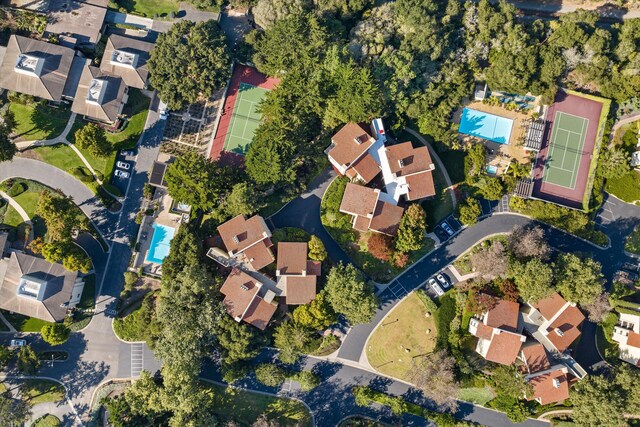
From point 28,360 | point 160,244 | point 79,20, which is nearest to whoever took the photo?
point 28,360

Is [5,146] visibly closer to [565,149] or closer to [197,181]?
[197,181]

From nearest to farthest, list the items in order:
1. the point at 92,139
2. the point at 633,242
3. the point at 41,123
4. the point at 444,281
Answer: the point at 92,139 → the point at 444,281 → the point at 633,242 → the point at 41,123

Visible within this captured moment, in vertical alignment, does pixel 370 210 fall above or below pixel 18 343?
above

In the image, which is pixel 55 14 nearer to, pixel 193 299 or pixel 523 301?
pixel 193 299

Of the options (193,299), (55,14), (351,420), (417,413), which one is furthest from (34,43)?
(417,413)

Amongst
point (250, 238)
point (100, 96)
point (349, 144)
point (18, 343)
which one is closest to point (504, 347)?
point (349, 144)

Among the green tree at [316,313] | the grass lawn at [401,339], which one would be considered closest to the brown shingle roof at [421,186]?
the grass lawn at [401,339]
